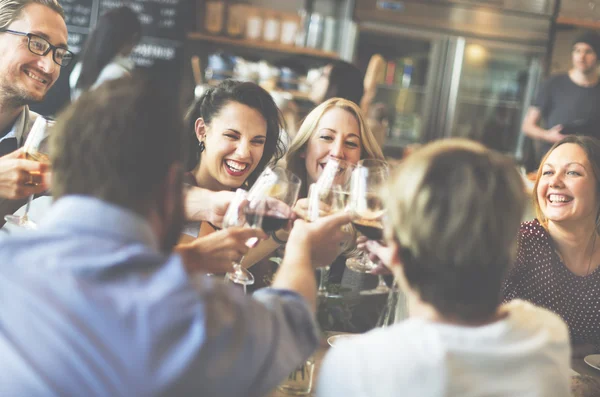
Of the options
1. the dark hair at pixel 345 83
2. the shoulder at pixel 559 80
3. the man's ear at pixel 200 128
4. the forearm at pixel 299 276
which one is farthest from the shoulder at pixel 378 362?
the shoulder at pixel 559 80

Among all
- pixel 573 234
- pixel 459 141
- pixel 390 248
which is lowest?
pixel 573 234

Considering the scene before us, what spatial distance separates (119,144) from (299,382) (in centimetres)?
67

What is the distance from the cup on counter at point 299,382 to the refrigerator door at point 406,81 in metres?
4.09

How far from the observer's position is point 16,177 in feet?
4.86

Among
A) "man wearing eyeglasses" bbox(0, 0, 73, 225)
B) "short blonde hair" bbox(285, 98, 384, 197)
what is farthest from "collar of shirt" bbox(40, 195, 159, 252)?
"short blonde hair" bbox(285, 98, 384, 197)

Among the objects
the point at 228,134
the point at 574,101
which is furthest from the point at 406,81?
the point at 228,134

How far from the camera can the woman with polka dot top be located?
2146 mm

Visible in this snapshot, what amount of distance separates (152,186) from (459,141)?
466mm

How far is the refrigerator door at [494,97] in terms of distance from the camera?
17.8 ft

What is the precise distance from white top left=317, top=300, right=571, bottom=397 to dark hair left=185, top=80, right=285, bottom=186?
133 cm

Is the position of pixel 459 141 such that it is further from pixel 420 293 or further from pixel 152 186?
pixel 152 186

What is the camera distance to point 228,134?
2145 mm

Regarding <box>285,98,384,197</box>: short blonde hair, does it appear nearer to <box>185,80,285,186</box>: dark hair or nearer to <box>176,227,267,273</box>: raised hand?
<box>185,80,285,186</box>: dark hair

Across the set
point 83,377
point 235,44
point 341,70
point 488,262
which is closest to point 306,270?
point 488,262
